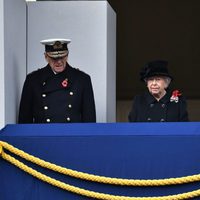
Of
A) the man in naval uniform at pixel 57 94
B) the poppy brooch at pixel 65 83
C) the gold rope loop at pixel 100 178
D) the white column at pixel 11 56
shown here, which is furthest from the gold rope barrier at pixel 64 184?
the poppy brooch at pixel 65 83

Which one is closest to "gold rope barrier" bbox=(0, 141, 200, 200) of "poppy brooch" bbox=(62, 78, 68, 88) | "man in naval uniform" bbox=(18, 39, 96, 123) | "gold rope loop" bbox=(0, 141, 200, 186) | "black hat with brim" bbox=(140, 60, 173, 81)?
"gold rope loop" bbox=(0, 141, 200, 186)

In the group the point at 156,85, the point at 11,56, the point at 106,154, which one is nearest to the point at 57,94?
the point at 11,56

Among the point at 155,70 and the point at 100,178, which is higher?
the point at 155,70

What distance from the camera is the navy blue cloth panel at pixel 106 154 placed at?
3963 mm

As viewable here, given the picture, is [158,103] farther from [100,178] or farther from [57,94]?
[100,178]

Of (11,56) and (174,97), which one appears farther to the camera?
(11,56)

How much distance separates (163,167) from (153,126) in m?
0.21

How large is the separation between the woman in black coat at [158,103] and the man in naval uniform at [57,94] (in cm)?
29

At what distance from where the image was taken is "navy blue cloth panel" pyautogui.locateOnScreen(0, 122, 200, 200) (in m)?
3.96

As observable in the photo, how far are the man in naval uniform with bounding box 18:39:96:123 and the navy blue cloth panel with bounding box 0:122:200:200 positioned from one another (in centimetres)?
78

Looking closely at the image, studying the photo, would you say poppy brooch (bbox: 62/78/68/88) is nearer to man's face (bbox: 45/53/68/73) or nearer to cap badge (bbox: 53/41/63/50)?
man's face (bbox: 45/53/68/73)

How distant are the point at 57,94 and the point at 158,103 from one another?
0.60 meters

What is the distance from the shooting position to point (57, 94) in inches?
195

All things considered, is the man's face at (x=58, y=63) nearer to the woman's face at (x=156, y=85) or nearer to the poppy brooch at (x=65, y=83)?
the poppy brooch at (x=65, y=83)
